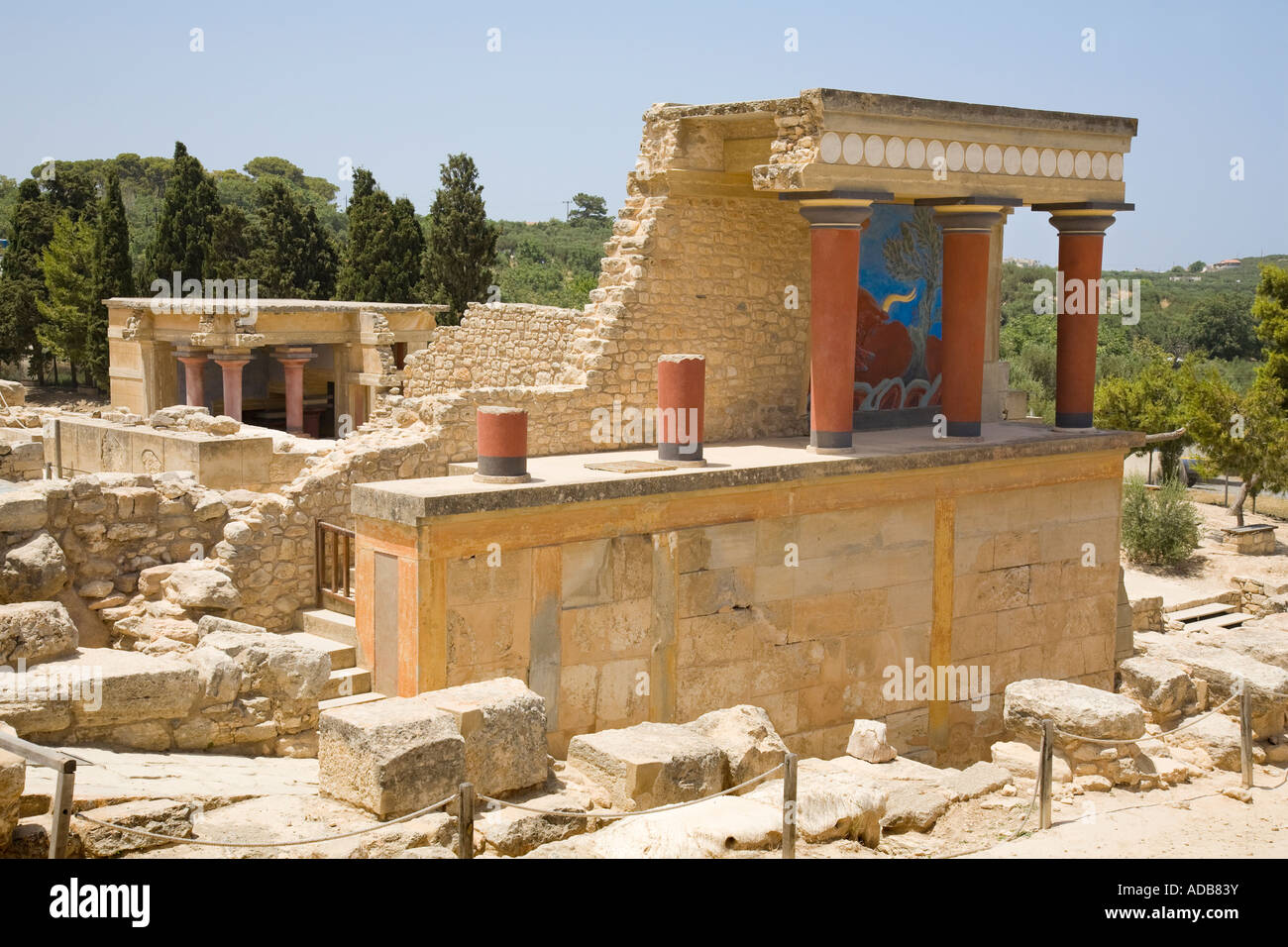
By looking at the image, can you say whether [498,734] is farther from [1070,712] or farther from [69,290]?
[69,290]

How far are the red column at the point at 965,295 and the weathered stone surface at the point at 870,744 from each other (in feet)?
12.4

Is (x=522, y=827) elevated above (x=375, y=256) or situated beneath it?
situated beneath

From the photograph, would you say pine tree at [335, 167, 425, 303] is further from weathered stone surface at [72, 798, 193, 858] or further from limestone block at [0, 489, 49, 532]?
weathered stone surface at [72, 798, 193, 858]

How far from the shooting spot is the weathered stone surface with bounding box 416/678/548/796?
22.8 ft

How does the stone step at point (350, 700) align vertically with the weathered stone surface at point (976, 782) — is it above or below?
above

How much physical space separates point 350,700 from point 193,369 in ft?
56.3

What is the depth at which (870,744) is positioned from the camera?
32.8 ft

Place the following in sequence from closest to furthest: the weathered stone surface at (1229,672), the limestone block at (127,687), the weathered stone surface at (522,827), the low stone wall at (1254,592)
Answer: the weathered stone surface at (522,827), the limestone block at (127,687), the weathered stone surface at (1229,672), the low stone wall at (1254,592)

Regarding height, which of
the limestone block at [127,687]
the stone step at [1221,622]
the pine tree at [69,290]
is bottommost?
the stone step at [1221,622]

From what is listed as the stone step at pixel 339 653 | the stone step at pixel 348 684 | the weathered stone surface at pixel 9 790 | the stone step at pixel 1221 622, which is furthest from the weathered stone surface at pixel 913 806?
the stone step at pixel 1221 622

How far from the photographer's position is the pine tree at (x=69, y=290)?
109 ft

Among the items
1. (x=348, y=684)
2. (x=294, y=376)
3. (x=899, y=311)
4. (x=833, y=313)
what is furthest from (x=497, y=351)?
(x=294, y=376)

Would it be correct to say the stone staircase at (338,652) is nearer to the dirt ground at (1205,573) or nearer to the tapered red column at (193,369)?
the dirt ground at (1205,573)
